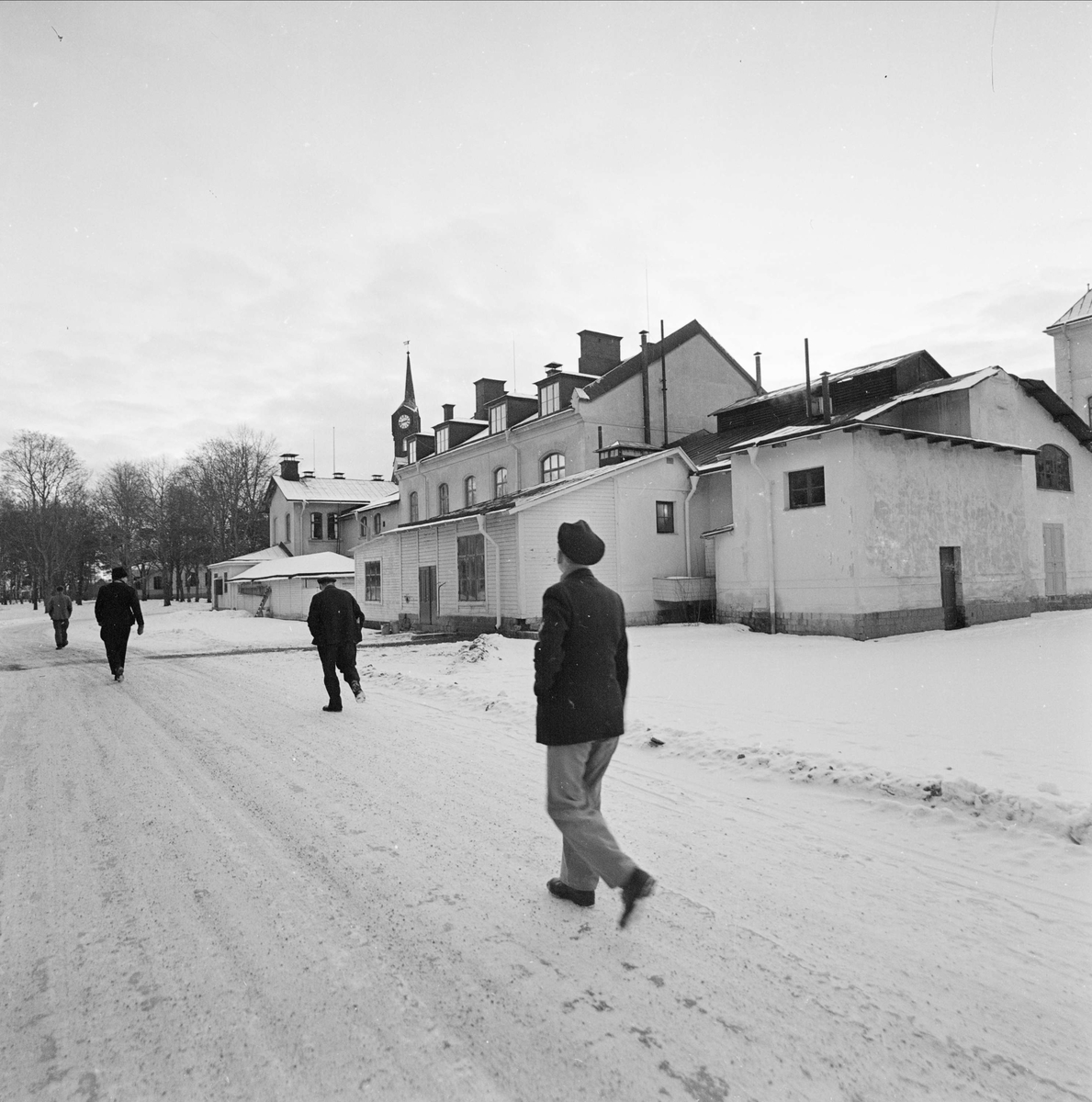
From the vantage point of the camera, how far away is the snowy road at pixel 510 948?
2430mm

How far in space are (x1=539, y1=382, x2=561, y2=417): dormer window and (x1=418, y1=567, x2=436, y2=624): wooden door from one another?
893cm

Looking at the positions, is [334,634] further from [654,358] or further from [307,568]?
[307,568]

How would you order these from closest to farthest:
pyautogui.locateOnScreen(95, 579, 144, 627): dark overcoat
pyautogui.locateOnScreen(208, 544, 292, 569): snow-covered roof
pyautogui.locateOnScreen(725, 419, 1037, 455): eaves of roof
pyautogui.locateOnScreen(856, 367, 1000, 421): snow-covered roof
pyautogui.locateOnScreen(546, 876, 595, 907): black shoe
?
pyautogui.locateOnScreen(546, 876, 595, 907): black shoe
pyautogui.locateOnScreen(95, 579, 144, 627): dark overcoat
pyautogui.locateOnScreen(725, 419, 1037, 455): eaves of roof
pyautogui.locateOnScreen(856, 367, 1000, 421): snow-covered roof
pyautogui.locateOnScreen(208, 544, 292, 569): snow-covered roof

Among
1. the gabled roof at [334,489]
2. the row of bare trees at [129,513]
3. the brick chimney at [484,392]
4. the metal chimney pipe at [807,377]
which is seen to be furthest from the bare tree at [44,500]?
the metal chimney pipe at [807,377]

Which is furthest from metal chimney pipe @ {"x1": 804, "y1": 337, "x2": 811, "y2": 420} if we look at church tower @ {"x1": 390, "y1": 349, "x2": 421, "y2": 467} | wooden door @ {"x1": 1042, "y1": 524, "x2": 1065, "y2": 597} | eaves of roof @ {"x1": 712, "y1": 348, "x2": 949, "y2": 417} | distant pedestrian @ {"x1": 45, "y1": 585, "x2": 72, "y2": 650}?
church tower @ {"x1": 390, "y1": 349, "x2": 421, "y2": 467}

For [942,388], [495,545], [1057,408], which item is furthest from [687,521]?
[1057,408]

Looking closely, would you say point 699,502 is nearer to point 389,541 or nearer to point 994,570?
point 994,570

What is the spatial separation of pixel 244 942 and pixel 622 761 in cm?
387

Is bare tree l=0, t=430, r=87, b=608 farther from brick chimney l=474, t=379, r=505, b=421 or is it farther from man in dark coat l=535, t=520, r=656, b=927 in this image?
man in dark coat l=535, t=520, r=656, b=927

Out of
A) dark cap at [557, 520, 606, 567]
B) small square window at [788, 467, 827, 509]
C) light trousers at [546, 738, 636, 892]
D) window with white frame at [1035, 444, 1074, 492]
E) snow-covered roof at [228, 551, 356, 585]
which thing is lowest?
light trousers at [546, 738, 636, 892]

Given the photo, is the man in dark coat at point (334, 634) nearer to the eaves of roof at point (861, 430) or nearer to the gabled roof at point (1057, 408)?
the eaves of roof at point (861, 430)

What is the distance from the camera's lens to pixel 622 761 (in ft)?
21.6

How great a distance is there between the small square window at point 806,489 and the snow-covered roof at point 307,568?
20393mm

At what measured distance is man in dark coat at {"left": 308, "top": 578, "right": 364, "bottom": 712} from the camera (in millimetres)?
9109
